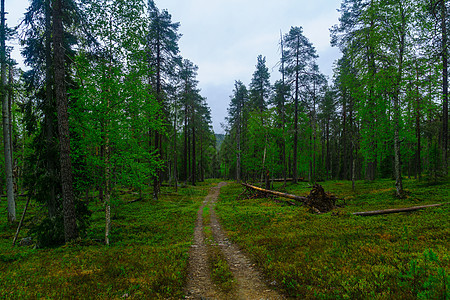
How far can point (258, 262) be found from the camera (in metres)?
6.64

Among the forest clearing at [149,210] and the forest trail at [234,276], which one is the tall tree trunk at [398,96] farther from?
the forest trail at [234,276]

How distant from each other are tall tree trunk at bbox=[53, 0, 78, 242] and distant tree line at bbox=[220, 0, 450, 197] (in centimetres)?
1332

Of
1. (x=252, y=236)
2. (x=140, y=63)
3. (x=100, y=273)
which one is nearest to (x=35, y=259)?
(x=100, y=273)

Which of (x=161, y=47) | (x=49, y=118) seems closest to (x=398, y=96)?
(x=161, y=47)

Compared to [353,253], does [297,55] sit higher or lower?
higher

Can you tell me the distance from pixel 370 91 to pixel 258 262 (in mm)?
16353

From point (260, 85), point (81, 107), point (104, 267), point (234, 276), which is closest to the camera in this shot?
point (234, 276)

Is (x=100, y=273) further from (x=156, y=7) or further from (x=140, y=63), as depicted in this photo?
(x=156, y=7)

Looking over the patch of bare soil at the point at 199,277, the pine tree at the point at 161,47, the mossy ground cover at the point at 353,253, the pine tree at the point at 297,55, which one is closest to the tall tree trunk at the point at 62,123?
the patch of bare soil at the point at 199,277

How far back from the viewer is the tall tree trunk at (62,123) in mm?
8641

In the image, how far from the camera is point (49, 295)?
475cm

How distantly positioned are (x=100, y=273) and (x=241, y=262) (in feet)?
14.3

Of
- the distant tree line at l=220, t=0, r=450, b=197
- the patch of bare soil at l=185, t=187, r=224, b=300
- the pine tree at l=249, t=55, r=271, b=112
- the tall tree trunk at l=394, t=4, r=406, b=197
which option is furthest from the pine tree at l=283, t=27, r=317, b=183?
the patch of bare soil at l=185, t=187, r=224, b=300

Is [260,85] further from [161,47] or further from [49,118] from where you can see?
[49,118]
